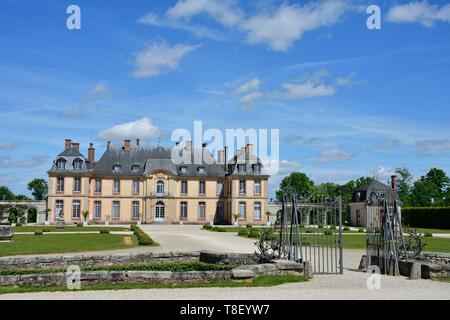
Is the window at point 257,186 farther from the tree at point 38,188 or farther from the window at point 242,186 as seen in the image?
the tree at point 38,188

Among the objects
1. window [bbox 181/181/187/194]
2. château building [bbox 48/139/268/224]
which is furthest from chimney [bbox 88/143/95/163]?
window [bbox 181/181/187/194]

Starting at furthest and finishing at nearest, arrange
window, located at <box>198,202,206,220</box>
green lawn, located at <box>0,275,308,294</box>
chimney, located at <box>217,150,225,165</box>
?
1. chimney, located at <box>217,150,225,165</box>
2. window, located at <box>198,202,206,220</box>
3. green lawn, located at <box>0,275,308,294</box>

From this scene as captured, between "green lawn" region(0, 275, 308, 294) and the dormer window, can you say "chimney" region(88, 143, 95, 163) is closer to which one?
the dormer window

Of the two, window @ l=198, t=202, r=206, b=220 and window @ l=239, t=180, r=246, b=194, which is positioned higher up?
window @ l=239, t=180, r=246, b=194

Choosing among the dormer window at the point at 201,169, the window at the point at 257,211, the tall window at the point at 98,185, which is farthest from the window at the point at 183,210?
the tall window at the point at 98,185

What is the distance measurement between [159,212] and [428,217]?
25.6 meters

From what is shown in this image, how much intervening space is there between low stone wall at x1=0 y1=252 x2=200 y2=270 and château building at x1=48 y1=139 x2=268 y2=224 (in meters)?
33.5

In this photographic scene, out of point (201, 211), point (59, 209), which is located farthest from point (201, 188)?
point (59, 209)

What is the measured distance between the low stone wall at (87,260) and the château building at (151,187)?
33530 mm

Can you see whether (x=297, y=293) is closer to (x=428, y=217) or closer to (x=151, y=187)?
(x=151, y=187)

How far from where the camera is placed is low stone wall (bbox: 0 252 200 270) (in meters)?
12.7
